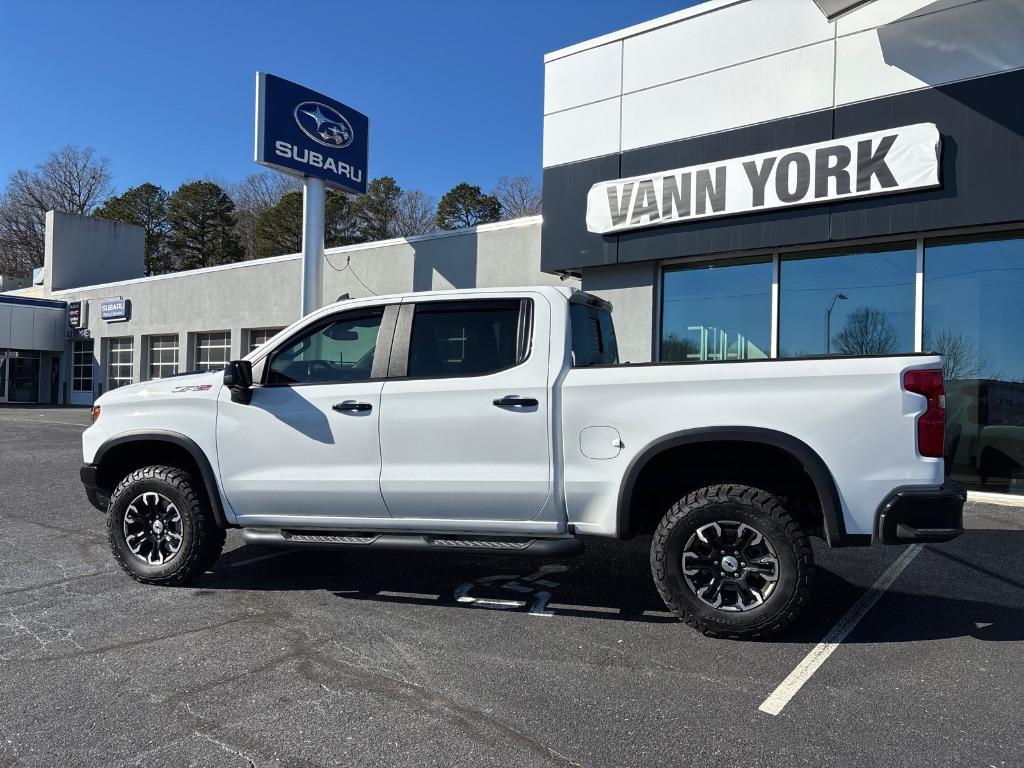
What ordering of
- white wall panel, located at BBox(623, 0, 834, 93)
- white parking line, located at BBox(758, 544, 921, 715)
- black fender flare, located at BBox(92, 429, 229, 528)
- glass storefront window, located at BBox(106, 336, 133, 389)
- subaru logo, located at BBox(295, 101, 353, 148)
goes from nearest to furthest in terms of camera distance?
white parking line, located at BBox(758, 544, 921, 715), black fender flare, located at BBox(92, 429, 229, 528), white wall panel, located at BBox(623, 0, 834, 93), subaru logo, located at BBox(295, 101, 353, 148), glass storefront window, located at BBox(106, 336, 133, 389)

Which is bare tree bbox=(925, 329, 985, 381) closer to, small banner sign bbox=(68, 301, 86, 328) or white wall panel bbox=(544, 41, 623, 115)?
white wall panel bbox=(544, 41, 623, 115)

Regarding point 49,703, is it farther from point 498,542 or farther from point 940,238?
point 940,238

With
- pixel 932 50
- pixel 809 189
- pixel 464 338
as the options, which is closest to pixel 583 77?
pixel 809 189

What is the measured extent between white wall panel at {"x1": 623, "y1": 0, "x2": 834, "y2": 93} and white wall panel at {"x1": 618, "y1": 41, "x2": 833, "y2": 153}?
143mm

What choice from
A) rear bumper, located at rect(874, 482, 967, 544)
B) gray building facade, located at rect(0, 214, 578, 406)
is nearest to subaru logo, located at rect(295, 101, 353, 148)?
gray building facade, located at rect(0, 214, 578, 406)

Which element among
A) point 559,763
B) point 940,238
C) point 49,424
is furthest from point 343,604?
point 49,424

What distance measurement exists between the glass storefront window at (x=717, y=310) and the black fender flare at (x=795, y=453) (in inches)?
285

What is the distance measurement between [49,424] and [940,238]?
68.1 ft

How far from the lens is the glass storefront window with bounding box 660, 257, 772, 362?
35.7 feet

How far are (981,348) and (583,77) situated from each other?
281 inches

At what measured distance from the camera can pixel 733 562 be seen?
398 cm

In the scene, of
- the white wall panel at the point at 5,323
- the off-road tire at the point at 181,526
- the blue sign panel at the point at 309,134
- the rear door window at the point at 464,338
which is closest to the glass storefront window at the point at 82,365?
the white wall panel at the point at 5,323

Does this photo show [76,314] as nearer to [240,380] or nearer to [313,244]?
[313,244]

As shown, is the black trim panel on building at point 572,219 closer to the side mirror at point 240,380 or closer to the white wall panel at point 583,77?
the white wall panel at point 583,77
